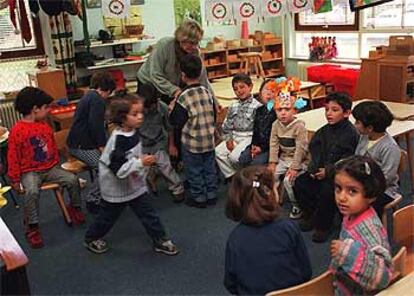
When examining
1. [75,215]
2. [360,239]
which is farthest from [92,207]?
[360,239]

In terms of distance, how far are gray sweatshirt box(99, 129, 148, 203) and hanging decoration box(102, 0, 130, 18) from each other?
1.63 metres

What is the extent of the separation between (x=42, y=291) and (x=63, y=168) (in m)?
1.03

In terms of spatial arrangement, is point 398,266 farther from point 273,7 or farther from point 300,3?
point 300,3

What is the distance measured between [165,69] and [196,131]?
0.63 m

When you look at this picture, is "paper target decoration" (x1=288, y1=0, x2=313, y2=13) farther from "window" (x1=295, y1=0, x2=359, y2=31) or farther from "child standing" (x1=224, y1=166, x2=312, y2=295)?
"child standing" (x1=224, y1=166, x2=312, y2=295)

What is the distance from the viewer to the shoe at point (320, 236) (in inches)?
110

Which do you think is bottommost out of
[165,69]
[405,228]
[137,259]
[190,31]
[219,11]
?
[137,259]

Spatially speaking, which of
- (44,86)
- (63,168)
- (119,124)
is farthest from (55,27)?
(119,124)

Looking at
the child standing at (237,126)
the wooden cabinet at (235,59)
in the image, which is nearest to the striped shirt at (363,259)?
the child standing at (237,126)

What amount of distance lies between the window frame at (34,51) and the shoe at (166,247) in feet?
11.9

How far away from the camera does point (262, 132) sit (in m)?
3.33

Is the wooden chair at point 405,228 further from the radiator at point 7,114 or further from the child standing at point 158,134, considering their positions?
the radiator at point 7,114

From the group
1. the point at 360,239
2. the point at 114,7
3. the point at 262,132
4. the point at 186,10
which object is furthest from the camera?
the point at 186,10

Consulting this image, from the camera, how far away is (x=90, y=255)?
9.35 feet
